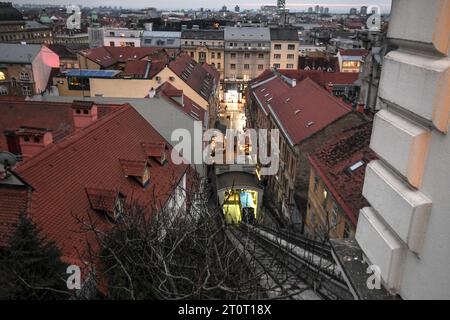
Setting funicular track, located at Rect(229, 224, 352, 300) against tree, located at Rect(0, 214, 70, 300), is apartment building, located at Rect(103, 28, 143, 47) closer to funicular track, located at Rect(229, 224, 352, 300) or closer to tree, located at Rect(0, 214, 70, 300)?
tree, located at Rect(0, 214, 70, 300)

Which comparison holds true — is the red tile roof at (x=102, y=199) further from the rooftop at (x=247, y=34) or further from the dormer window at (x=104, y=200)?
the rooftop at (x=247, y=34)

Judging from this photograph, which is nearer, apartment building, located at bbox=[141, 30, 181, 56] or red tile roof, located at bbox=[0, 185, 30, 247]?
red tile roof, located at bbox=[0, 185, 30, 247]

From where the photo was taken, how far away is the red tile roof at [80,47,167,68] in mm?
48281

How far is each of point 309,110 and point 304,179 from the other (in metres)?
6.48

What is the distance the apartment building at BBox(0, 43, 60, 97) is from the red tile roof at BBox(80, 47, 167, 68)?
5.77 metres

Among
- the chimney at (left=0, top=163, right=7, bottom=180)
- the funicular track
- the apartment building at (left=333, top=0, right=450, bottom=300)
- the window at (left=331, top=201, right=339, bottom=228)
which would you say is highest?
the apartment building at (left=333, top=0, right=450, bottom=300)

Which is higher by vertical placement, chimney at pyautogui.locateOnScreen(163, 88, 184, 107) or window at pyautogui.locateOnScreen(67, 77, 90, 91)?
chimney at pyautogui.locateOnScreen(163, 88, 184, 107)

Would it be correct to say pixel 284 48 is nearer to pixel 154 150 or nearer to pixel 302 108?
pixel 302 108

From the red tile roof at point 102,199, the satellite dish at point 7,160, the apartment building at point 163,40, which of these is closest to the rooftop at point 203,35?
the apartment building at point 163,40

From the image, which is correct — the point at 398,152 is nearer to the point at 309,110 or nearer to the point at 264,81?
the point at 309,110

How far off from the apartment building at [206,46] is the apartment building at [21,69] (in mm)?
28608

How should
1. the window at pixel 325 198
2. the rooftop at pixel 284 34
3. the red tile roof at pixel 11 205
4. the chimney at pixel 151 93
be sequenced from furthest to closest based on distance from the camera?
the rooftop at pixel 284 34, the chimney at pixel 151 93, the window at pixel 325 198, the red tile roof at pixel 11 205

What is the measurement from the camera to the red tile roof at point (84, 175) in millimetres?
10938

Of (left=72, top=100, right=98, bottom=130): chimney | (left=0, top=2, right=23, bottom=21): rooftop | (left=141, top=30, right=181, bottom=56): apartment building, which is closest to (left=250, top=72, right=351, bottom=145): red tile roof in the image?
(left=72, top=100, right=98, bottom=130): chimney
